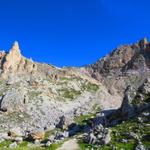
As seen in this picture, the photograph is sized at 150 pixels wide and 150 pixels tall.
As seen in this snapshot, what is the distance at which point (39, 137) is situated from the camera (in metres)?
96.5

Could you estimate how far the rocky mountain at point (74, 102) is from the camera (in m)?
84.8

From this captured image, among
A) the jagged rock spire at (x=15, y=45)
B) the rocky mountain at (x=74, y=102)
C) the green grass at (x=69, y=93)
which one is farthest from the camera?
the jagged rock spire at (x=15, y=45)

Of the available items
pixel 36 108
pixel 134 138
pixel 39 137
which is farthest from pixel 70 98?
pixel 134 138

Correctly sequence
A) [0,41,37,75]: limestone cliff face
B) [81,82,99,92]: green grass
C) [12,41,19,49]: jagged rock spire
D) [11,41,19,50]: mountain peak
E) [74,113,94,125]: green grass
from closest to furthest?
[74,113,94,125]: green grass, [0,41,37,75]: limestone cliff face, [11,41,19,50]: mountain peak, [12,41,19,49]: jagged rock spire, [81,82,99,92]: green grass

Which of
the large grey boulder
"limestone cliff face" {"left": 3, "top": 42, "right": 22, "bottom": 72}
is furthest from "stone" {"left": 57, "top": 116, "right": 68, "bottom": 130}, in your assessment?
"limestone cliff face" {"left": 3, "top": 42, "right": 22, "bottom": 72}

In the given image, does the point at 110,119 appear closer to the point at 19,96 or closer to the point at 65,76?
the point at 19,96

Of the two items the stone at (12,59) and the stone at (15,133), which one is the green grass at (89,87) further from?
the stone at (15,133)

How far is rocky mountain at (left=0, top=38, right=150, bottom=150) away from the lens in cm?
8481

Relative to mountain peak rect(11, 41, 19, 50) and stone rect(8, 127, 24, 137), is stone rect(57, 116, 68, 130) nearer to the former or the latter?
stone rect(8, 127, 24, 137)

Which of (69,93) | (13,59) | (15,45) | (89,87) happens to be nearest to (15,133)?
(69,93)

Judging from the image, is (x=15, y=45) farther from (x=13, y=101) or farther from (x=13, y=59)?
(x=13, y=101)

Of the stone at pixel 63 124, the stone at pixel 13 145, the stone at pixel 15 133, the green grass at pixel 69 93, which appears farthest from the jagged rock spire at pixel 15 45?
the stone at pixel 13 145

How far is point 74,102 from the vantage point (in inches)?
5920

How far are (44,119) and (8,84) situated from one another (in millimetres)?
24335
